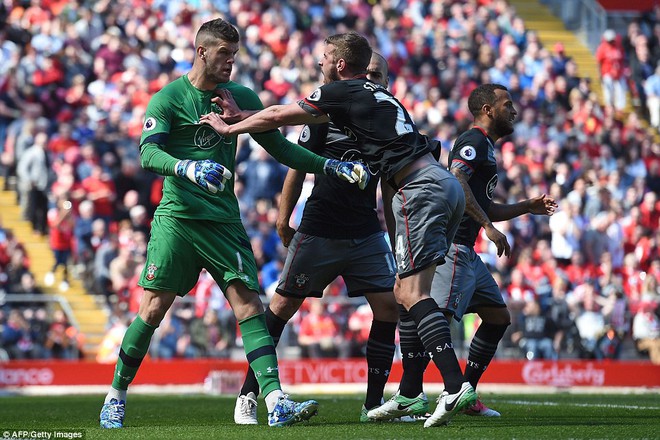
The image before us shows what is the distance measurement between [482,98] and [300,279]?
2.22 meters

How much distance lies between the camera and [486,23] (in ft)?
93.9

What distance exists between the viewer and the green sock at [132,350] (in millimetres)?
8477

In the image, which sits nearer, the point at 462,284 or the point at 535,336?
the point at 462,284

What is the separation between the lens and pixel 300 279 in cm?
906

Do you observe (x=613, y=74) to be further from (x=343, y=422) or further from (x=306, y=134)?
(x=343, y=422)

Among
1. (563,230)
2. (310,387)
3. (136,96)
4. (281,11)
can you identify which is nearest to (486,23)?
(281,11)

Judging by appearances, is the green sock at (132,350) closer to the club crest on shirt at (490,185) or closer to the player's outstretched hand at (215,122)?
the player's outstretched hand at (215,122)

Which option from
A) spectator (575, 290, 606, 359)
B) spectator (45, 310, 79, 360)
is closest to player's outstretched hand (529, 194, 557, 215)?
spectator (45, 310, 79, 360)

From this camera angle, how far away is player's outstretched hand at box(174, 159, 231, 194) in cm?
772

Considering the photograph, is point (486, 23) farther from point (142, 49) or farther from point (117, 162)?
point (117, 162)

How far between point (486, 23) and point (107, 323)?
46.2ft

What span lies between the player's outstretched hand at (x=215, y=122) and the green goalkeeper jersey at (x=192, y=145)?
0.48 feet

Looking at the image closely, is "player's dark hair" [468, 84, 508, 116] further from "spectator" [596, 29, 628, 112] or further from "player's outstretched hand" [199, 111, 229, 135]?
"spectator" [596, 29, 628, 112]

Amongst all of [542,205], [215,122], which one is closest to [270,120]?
[215,122]
